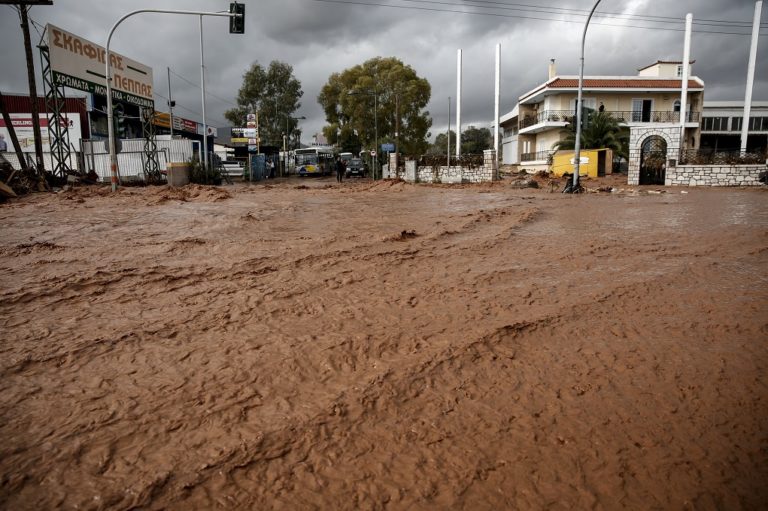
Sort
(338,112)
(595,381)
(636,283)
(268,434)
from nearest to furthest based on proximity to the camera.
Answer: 1. (268,434)
2. (595,381)
3. (636,283)
4. (338,112)

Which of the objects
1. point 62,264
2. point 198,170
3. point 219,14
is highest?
point 219,14

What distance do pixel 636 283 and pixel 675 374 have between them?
2.24 m

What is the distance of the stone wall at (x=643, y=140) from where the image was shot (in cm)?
2384

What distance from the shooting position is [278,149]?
5772cm

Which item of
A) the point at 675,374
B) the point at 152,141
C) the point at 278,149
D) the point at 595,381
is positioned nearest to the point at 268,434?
the point at 595,381

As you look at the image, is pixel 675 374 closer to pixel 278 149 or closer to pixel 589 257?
pixel 589 257

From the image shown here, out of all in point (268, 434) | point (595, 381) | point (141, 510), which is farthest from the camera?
point (595, 381)

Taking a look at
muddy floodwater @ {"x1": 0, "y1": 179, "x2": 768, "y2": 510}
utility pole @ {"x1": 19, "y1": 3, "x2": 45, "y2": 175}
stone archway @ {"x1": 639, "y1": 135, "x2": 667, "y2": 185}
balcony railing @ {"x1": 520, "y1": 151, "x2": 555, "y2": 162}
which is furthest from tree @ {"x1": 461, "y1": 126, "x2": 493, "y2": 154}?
muddy floodwater @ {"x1": 0, "y1": 179, "x2": 768, "y2": 510}

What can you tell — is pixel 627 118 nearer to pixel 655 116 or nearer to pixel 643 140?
pixel 655 116

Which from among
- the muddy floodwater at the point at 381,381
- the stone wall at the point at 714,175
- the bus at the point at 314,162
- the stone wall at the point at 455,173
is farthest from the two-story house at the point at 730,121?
the muddy floodwater at the point at 381,381

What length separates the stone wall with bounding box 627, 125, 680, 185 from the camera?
23.8m

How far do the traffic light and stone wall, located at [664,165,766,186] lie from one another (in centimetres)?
2065

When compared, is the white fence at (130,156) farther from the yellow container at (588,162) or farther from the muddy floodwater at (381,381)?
the yellow container at (588,162)

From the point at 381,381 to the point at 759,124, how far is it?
63.4 meters
